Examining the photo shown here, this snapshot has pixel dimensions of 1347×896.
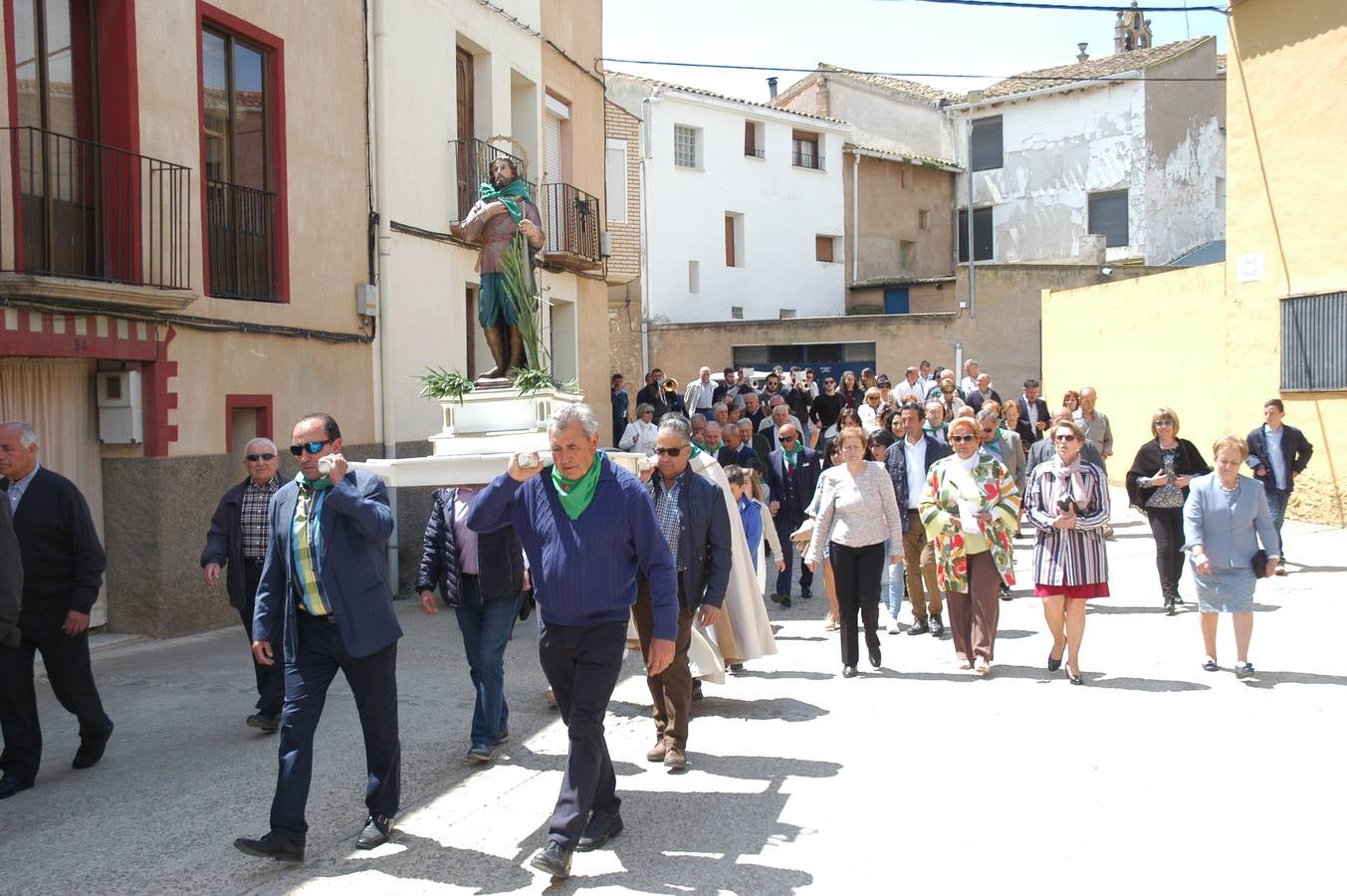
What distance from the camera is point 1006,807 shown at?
226 inches

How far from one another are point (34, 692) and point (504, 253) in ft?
14.3

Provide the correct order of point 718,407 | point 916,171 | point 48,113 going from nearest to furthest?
point 48,113 < point 718,407 < point 916,171

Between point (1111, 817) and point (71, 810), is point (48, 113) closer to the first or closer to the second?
point (71, 810)

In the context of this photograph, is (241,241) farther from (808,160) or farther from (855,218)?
(855,218)

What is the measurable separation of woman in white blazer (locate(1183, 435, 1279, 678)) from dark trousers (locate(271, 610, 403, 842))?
17.8 ft

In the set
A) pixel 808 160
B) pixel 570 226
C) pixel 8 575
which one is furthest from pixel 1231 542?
pixel 808 160

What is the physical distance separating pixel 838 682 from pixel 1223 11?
40.1ft

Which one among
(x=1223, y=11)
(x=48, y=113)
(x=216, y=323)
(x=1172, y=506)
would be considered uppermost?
(x=1223, y=11)

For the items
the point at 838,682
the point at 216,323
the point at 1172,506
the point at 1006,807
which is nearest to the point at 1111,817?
the point at 1006,807

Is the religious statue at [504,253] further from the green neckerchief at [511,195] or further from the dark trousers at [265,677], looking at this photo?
the dark trousers at [265,677]

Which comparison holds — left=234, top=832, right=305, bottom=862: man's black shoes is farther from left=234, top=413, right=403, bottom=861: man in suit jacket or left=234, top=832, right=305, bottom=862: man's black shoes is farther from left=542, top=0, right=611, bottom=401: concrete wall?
left=542, top=0, right=611, bottom=401: concrete wall

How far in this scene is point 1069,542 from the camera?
829 cm

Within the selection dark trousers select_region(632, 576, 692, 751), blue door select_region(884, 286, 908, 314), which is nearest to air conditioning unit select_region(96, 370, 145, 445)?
dark trousers select_region(632, 576, 692, 751)

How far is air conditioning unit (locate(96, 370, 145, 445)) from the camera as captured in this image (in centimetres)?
1043
